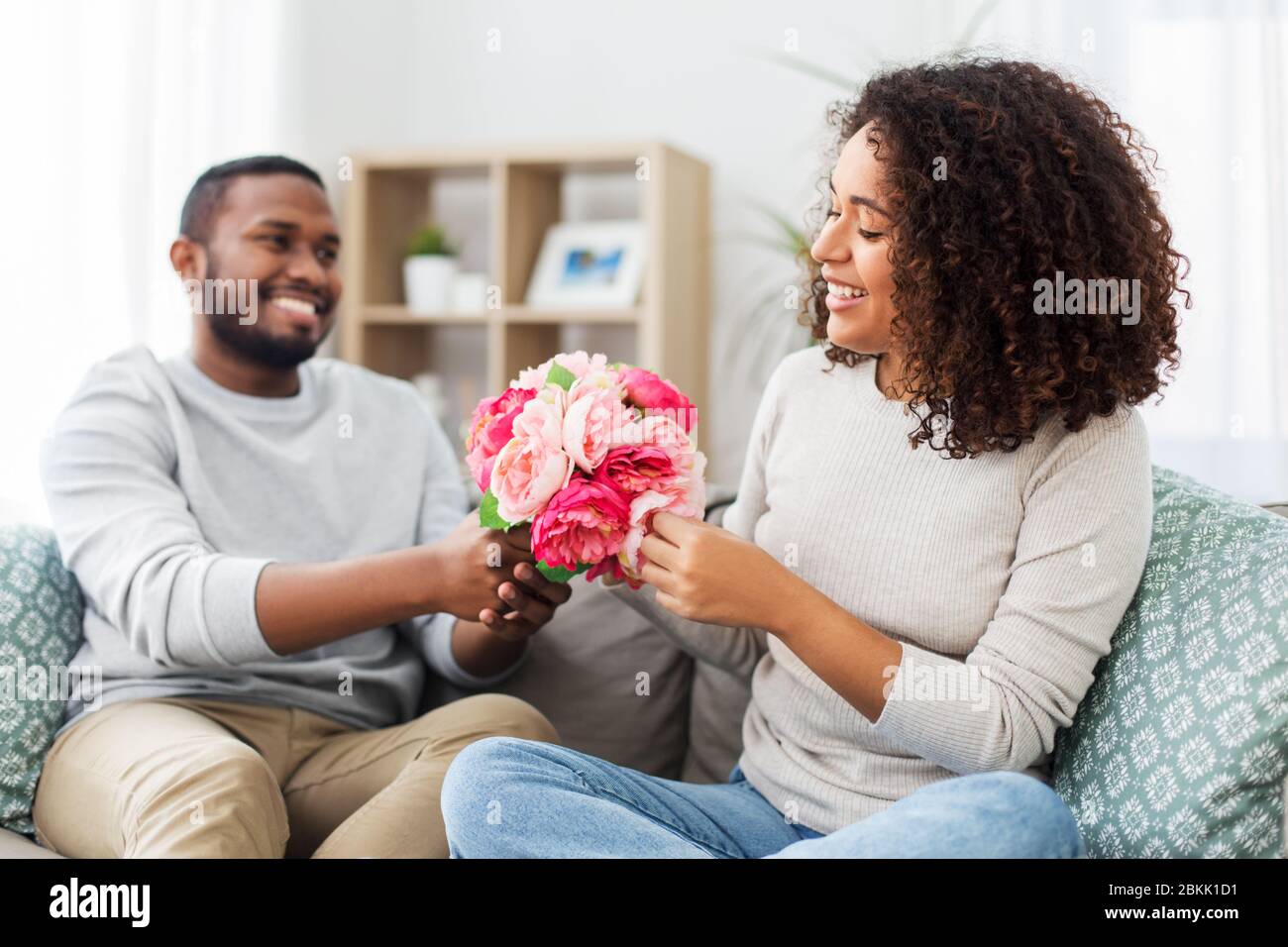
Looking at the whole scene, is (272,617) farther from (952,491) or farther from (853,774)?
(952,491)

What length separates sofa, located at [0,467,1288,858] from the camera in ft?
3.88

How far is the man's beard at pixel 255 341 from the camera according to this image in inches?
72.7

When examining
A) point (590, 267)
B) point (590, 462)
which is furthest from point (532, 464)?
point (590, 267)

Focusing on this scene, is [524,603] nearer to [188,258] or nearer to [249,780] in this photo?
[249,780]

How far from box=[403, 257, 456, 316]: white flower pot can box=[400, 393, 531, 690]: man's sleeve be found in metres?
1.36

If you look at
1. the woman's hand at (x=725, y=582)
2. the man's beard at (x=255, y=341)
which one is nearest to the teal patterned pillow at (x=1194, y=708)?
the woman's hand at (x=725, y=582)

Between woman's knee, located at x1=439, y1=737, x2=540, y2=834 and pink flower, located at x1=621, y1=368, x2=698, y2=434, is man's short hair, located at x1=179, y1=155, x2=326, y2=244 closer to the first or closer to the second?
pink flower, located at x1=621, y1=368, x2=698, y2=434

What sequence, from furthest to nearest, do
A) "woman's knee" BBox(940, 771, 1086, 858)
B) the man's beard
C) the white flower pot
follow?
the white flower pot, the man's beard, "woman's knee" BBox(940, 771, 1086, 858)

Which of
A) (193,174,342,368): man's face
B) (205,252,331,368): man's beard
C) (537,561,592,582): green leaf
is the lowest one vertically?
(537,561,592,582): green leaf

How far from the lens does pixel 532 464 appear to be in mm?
1343

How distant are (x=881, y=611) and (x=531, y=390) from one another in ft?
1.61

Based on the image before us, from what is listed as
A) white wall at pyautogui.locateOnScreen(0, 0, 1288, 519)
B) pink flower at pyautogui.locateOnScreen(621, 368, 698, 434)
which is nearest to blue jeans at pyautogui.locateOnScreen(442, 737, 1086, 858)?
pink flower at pyautogui.locateOnScreen(621, 368, 698, 434)

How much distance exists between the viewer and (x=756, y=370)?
352 cm
